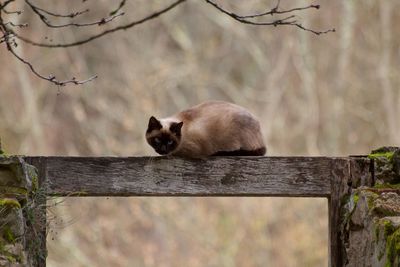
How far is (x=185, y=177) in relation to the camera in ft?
18.2

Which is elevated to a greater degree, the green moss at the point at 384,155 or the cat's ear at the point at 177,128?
Result: the cat's ear at the point at 177,128

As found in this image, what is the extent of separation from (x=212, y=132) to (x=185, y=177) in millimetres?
1204

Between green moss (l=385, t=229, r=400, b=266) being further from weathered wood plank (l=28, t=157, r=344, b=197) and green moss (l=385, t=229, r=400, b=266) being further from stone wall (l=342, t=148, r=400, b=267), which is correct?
weathered wood plank (l=28, t=157, r=344, b=197)

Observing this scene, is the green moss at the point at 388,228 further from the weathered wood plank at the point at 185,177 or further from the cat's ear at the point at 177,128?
the cat's ear at the point at 177,128

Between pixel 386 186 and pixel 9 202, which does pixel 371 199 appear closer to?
pixel 386 186

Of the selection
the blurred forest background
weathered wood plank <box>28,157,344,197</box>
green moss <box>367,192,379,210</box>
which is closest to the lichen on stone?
weathered wood plank <box>28,157,344,197</box>

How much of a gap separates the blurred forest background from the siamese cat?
28.9 feet

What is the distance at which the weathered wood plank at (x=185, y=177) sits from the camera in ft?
18.1

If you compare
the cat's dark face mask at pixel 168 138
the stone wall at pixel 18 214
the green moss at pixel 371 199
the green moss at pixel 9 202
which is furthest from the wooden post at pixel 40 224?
the green moss at pixel 371 199

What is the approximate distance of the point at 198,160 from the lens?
558 centimetres

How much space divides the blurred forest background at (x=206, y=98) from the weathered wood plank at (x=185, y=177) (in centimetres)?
998

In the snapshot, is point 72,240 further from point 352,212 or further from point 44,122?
point 352,212

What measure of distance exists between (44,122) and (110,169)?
14135 mm

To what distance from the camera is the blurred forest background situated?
1655 cm
